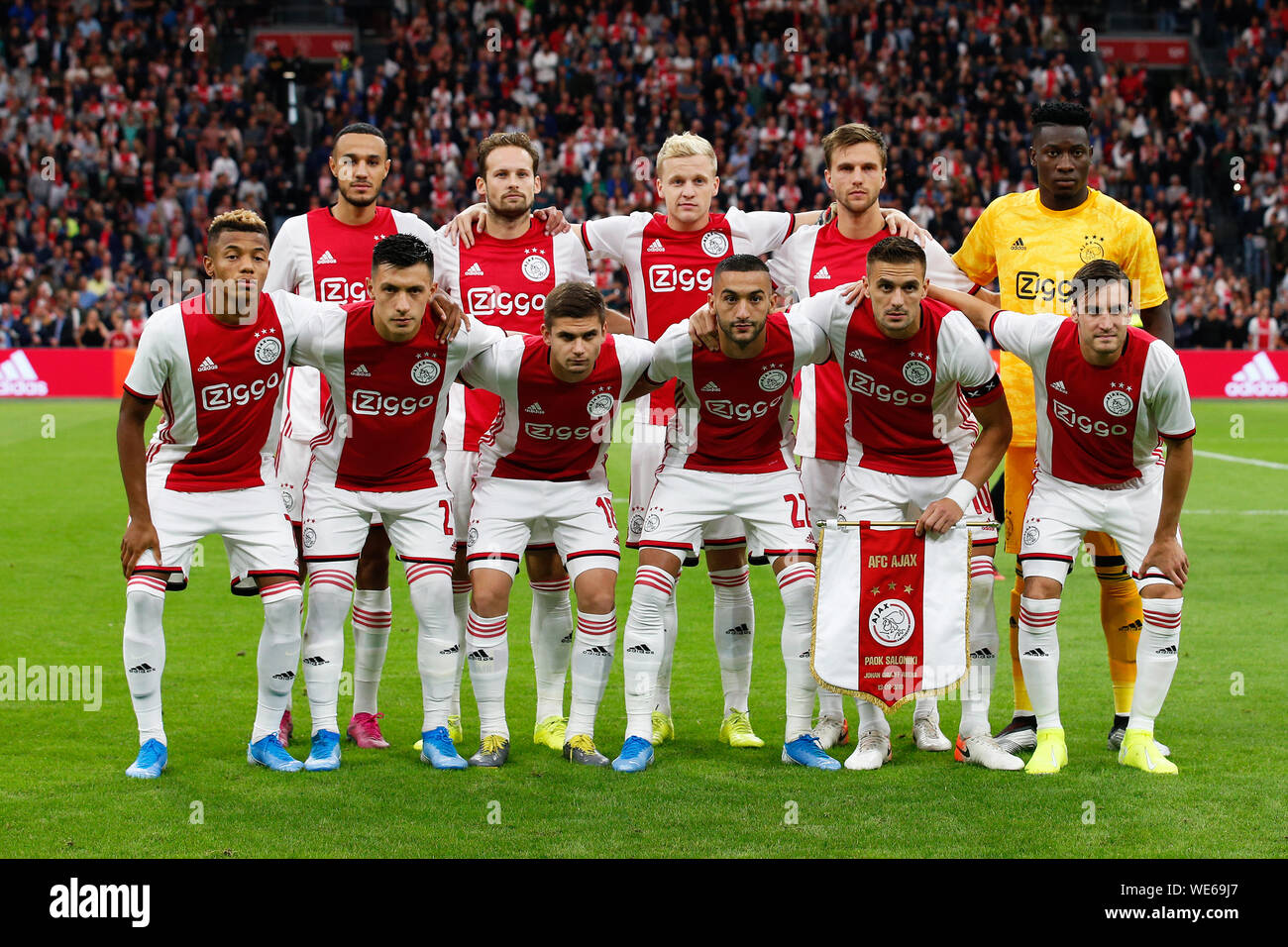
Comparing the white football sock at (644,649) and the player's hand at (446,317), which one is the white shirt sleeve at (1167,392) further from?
the player's hand at (446,317)

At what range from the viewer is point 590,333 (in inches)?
230

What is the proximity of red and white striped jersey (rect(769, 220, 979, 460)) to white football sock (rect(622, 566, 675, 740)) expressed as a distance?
1087mm

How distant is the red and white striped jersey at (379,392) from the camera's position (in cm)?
586

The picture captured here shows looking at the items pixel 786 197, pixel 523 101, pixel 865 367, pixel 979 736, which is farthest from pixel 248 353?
pixel 523 101

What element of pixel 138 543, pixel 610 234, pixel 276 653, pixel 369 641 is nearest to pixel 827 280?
pixel 610 234

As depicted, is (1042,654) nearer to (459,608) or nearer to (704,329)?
(704,329)

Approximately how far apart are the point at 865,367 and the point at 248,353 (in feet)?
8.03

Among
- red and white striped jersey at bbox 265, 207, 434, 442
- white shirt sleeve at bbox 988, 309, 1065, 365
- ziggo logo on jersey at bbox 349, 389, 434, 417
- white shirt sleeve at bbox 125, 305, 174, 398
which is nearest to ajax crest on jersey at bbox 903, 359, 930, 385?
white shirt sleeve at bbox 988, 309, 1065, 365

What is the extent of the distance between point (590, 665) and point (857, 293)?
6.02 ft

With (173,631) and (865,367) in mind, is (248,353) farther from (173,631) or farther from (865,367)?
(173,631)

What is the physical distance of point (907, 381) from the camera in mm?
5945

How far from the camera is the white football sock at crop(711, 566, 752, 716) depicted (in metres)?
6.25

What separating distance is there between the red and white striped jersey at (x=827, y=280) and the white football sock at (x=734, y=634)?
0.70 meters
